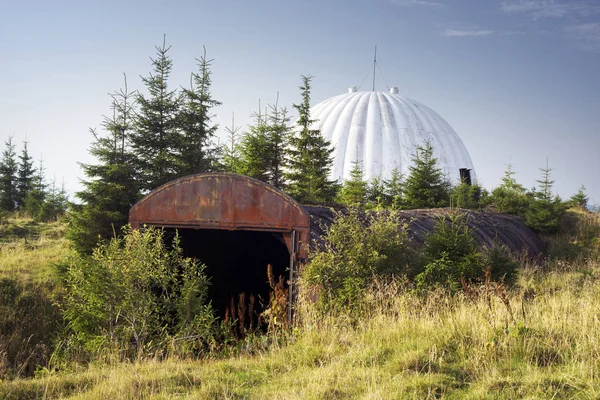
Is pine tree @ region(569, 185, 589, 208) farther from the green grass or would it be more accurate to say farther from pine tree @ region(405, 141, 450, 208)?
the green grass

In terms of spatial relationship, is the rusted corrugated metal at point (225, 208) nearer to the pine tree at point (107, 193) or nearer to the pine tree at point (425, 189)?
the pine tree at point (107, 193)

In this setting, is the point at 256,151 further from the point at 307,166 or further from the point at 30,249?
the point at 30,249

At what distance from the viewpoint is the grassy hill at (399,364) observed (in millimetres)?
6359

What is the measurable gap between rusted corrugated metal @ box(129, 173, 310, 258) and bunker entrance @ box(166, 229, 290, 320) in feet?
6.23

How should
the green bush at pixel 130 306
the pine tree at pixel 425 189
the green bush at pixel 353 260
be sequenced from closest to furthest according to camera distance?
the green bush at pixel 130 306 < the green bush at pixel 353 260 < the pine tree at pixel 425 189

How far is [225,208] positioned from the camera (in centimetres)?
1340

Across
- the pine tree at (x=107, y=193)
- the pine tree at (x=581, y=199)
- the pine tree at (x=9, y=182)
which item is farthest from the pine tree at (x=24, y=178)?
the pine tree at (x=581, y=199)

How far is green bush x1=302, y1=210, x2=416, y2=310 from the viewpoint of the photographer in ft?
36.2

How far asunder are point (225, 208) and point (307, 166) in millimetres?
11940

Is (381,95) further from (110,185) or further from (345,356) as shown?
(345,356)

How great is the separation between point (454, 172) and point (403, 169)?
658 centimetres

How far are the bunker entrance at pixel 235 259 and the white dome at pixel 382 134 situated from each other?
55.1 ft

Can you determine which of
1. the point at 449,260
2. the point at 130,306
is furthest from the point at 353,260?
the point at 130,306

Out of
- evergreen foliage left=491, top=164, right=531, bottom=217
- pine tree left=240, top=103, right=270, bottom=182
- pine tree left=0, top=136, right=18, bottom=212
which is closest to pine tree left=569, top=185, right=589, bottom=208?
evergreen foliage left=491, top=164, right=531, bottom=217
